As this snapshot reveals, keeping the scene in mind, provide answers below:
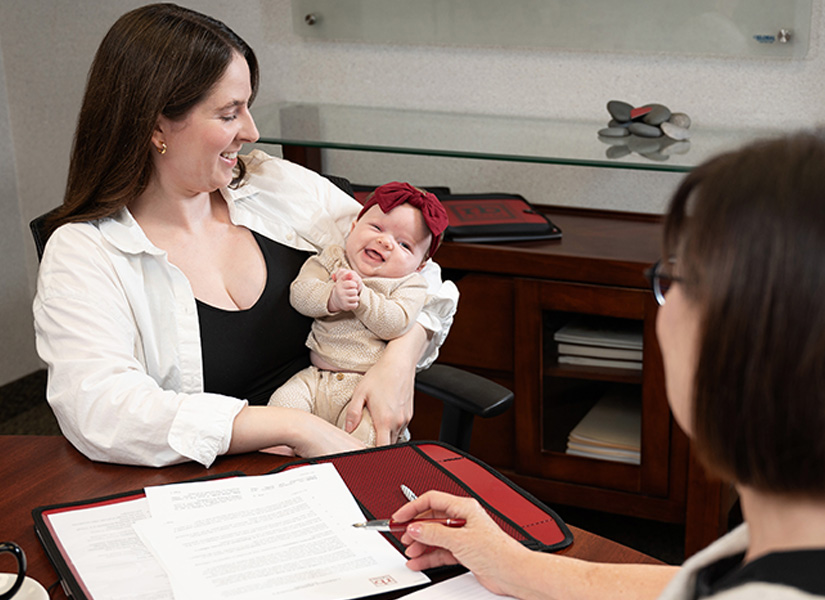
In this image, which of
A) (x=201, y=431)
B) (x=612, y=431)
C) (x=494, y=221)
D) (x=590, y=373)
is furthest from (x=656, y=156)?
(x=201, y=431)

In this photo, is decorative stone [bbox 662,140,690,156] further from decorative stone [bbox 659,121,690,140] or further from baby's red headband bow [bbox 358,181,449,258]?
baby's red headband bow [bbox 358,181,449,258]

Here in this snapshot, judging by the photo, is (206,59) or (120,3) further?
(120,3)

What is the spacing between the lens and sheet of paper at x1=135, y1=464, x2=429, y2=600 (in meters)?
0.99

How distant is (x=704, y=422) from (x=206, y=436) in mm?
857

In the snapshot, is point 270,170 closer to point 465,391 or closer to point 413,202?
point 413,202

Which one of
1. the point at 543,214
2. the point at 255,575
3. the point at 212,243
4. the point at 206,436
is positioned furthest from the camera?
the point at 543,214

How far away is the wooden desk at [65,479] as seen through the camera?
1104 mm

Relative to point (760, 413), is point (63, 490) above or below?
below

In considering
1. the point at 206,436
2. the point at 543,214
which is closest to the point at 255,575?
the point at 206,436

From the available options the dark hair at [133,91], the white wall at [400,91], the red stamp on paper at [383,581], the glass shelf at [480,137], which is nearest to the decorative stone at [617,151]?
the glass shelf at [480,137]

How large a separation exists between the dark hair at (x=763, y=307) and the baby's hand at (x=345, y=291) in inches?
41.5

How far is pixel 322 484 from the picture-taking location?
1196 mm

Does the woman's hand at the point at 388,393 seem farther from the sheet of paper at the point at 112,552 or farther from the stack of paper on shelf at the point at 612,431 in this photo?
the stack of paper on shelf at the point at 612,431

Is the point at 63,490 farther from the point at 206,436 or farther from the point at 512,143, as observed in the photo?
the point at 512,143
